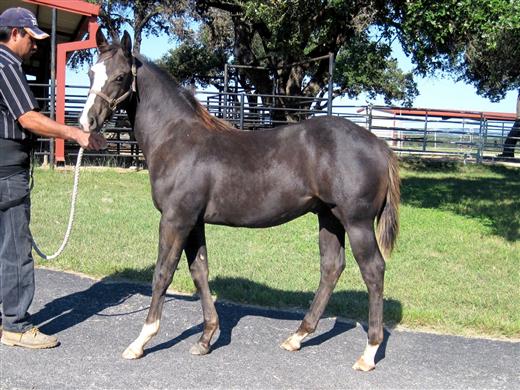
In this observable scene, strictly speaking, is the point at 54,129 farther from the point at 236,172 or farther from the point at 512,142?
the point at 512,142

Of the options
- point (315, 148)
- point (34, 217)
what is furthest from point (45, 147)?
point (315, 148)

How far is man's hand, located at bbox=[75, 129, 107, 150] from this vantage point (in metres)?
4.08

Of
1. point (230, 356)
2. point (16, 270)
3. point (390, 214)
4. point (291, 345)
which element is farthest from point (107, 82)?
point (291, 345)

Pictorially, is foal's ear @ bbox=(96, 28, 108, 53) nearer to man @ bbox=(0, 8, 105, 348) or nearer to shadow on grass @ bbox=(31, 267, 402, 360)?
man @ bbox=(0, 8, 105, 348)

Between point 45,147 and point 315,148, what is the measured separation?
1374 centimetres

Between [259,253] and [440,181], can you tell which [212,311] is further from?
[440,181]

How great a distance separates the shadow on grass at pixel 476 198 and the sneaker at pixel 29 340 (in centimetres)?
736

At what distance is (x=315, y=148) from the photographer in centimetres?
442

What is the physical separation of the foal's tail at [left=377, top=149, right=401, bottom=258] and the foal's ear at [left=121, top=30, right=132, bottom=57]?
83.9 inches

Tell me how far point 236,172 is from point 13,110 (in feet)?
5.45

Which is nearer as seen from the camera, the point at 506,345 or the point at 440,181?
the point at 506,345

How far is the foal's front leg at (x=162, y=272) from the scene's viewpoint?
4.34 meters

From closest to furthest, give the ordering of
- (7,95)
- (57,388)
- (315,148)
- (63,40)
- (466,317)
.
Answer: (57,388) < (7,95) < (315,148) < (466,317) < (63,40)

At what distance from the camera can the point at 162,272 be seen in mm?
4434
